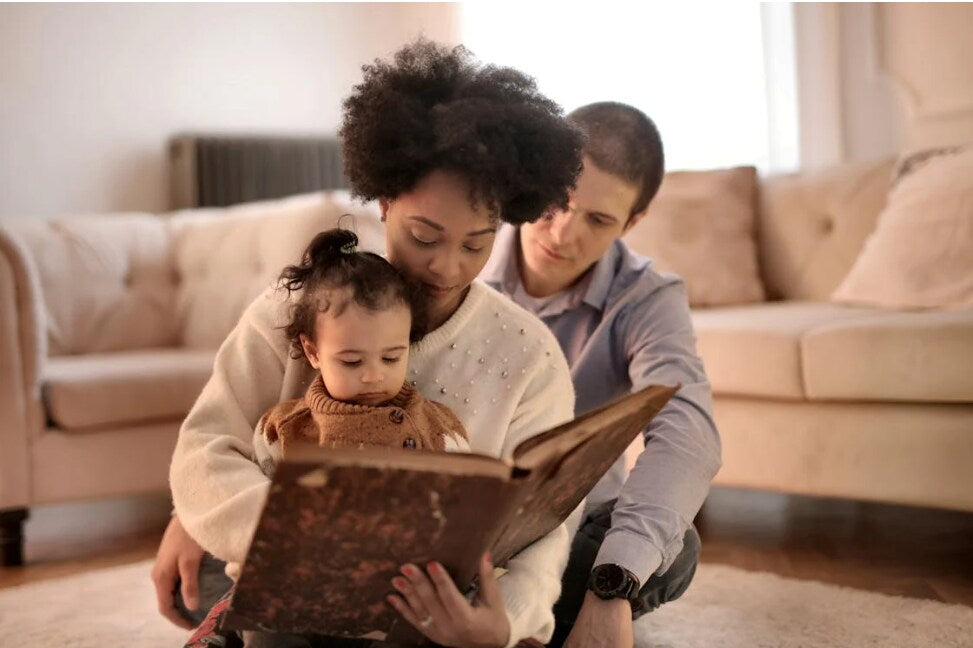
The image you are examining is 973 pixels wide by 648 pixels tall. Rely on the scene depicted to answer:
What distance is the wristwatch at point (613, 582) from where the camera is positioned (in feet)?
4.46

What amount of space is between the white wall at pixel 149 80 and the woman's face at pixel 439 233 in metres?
3.90

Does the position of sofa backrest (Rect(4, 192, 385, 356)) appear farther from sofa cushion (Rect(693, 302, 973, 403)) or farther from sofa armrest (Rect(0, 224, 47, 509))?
sofa cushion (Rect(693, 302, 973, 403))

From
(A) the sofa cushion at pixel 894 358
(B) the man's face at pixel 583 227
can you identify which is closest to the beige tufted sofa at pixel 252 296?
(A) the sofa cushion at pixel 894 358

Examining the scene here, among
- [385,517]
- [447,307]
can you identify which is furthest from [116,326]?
[385,517]

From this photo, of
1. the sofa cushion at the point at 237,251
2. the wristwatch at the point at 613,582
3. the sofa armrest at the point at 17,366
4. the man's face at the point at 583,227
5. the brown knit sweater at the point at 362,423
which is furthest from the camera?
the sofa cushion at the point at 237,251

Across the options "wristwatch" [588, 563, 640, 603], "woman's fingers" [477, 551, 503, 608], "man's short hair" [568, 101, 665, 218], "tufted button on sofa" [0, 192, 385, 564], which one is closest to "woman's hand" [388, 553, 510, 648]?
"woman's fingers" [477, 551, 503, 608]

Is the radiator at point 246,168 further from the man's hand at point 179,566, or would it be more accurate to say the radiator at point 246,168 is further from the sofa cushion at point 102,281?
the man's hand at point 179,566

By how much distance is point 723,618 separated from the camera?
6.70 feet

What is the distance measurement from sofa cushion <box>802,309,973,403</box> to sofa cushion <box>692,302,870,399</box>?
39mm

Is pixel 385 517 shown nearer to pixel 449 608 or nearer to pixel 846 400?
pixel 449 608

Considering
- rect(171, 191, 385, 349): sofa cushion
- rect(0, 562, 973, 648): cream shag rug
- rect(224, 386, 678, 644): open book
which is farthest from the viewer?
rect(171, 191, 385, 349): sofa cushion

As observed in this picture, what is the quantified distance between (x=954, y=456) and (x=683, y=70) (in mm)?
2729

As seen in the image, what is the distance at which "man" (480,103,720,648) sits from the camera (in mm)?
1493

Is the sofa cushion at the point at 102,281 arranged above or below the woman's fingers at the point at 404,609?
above
